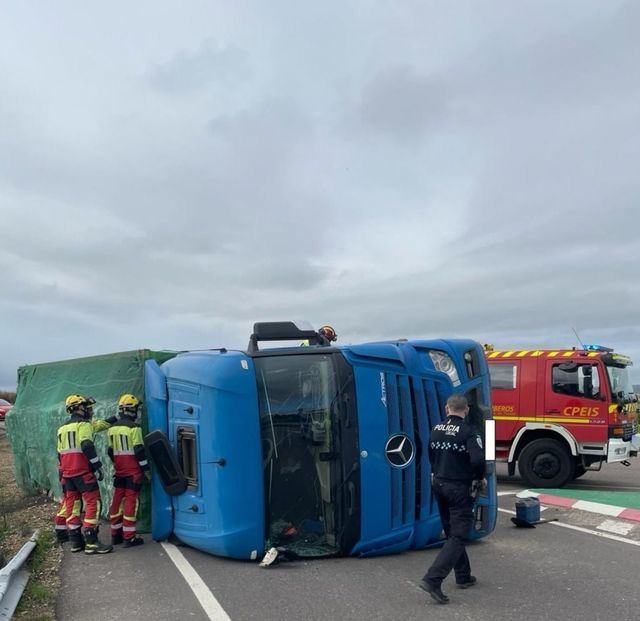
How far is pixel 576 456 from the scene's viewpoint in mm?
11148

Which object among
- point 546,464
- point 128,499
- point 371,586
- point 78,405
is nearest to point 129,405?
point 78,405

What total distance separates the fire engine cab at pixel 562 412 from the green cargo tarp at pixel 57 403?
6.66 metres

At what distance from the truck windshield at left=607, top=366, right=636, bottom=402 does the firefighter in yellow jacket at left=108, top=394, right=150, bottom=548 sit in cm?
814

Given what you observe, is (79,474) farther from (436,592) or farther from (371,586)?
Answer: (436,592)

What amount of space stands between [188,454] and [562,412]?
716 cm

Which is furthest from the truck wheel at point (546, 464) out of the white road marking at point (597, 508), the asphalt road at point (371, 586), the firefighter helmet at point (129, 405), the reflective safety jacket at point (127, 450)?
the firefighter helmet at point (129, 405)

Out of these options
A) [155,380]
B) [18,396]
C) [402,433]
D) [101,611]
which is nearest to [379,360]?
[402,433]

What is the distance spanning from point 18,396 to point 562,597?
10828mm

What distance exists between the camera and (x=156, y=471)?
717 cm

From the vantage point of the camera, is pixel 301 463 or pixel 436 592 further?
pixel 301 463

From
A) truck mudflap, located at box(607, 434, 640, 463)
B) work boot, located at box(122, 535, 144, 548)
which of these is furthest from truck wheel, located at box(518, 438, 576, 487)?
work boot, located at box(122, 535, 144, 548)

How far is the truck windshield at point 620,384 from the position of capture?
11180 millimetres

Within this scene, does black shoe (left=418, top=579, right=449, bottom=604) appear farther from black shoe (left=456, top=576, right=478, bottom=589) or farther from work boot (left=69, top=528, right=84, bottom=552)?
work boot (left=69, top=528, right=84, bottom=552)

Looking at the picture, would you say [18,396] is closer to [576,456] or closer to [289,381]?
[289,381]
